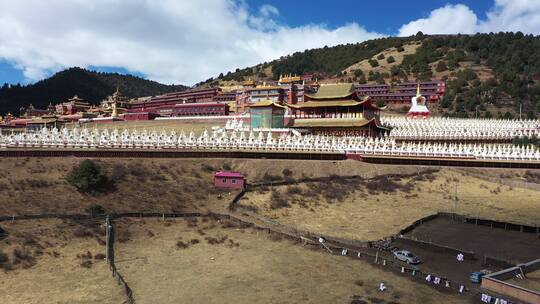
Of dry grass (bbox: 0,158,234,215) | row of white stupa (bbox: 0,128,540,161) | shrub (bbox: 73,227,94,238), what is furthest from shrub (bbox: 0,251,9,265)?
row of white stupa (bbox: 0,128,540,161)

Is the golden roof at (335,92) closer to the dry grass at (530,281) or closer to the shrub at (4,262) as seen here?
the dry grass at (530,281)

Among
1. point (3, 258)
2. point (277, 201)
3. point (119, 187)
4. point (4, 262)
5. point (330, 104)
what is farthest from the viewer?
point (330, 104)

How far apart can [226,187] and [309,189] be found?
8.45 meters

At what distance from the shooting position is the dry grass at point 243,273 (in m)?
24.6

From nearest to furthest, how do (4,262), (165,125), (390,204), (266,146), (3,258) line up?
(4,262) < (3,258) < (390,204) < (266,146) < (165,125)

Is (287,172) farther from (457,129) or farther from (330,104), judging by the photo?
(457,129)

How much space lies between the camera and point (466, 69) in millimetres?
141625

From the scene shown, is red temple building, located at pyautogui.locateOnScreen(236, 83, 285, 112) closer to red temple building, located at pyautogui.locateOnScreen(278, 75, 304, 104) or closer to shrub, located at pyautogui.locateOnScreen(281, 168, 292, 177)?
red temple building, located at pyautogui.locateOnScreen(278, 75, 304, 104)

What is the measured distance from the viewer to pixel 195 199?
1672 inches

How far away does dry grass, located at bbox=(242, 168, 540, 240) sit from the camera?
3794 cm

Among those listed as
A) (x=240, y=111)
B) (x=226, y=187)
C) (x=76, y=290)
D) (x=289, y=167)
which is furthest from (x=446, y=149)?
(x=240, y=111)

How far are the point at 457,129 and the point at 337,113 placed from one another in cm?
1987

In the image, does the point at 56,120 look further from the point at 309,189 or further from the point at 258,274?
the point at 258,274

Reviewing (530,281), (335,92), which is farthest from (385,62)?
(530,281)
